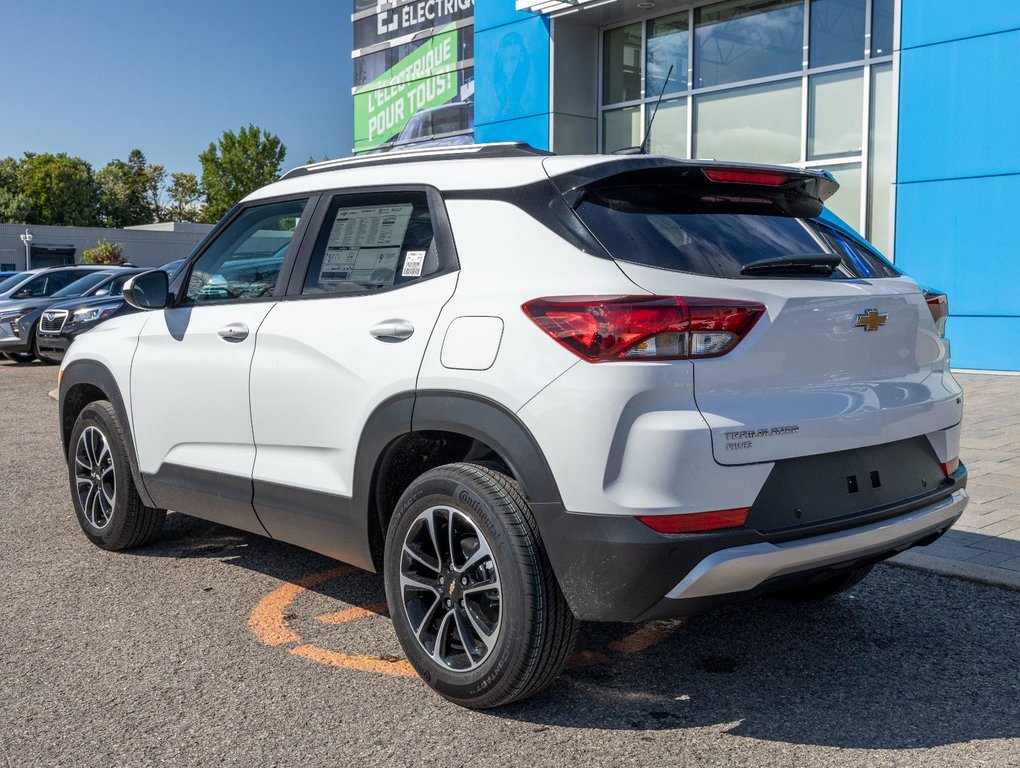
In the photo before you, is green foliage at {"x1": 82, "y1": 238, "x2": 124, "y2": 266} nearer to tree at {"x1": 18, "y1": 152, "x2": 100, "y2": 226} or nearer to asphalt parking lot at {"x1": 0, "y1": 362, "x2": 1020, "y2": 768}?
tree at {"x1": 18, "y1": 152, "x2": 100, "y2": 226}

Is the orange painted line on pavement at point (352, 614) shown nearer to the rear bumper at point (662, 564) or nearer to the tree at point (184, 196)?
the rear bumper at point (662, 564)

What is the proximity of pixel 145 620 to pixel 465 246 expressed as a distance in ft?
6.77

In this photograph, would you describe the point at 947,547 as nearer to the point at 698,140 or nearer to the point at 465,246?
the point at 465,246

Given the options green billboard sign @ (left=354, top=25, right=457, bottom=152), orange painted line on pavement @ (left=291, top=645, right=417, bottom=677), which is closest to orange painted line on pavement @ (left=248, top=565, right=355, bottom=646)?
orange painted line on pavement @ (left=291, top=645, right=417, bottom=677)

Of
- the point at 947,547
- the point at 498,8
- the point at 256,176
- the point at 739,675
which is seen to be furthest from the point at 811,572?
the point at 256,176

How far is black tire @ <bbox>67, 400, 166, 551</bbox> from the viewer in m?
4.99

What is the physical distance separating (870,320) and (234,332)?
2379mm

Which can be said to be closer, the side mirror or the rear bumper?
the rear bumper

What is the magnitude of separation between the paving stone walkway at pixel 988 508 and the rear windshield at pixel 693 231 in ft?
6.58

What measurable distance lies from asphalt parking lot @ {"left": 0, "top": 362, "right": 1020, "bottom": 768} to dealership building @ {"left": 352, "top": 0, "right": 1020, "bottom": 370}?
8.88 m

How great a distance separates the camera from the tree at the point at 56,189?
94062mm

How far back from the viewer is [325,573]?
4.93m

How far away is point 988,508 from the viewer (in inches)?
237

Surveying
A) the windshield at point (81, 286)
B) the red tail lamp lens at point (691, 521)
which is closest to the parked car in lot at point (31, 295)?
the windshield at point (81, 286)
